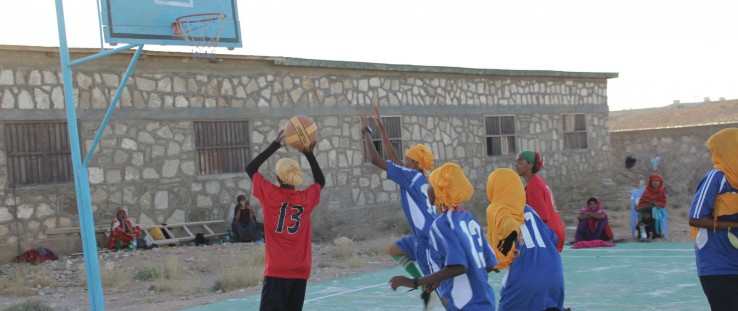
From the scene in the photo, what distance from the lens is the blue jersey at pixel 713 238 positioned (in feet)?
20.1

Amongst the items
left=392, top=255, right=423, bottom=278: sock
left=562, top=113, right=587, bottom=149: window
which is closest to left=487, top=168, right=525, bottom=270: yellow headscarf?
left=392, top=255, right=423, bottom=278: sock

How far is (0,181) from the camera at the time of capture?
1563 centimetres

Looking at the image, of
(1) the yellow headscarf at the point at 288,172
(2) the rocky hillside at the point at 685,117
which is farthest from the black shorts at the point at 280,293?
(2) the rocky hillside at the point at 685,117

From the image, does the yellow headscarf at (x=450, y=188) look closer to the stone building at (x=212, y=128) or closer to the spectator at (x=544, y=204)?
the spectator at (x=544, y=204)

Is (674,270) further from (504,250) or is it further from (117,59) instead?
(117,59)

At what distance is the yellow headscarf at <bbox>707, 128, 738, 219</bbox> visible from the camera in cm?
617

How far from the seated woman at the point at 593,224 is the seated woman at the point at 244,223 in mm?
6192

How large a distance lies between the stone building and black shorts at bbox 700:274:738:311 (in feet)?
41.4

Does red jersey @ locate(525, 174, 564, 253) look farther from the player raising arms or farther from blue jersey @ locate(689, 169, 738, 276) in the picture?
blue jersey @ locate(689, 169, 738, 276)

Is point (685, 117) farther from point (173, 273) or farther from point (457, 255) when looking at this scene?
point (457, 255)

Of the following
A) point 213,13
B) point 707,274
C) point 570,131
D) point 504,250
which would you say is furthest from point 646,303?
A: point 570,131

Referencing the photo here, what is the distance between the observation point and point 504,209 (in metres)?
6.00

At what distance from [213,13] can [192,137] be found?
656 cm

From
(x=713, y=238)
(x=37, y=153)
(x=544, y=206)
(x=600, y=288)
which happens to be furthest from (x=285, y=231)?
(x=37, y=153)
